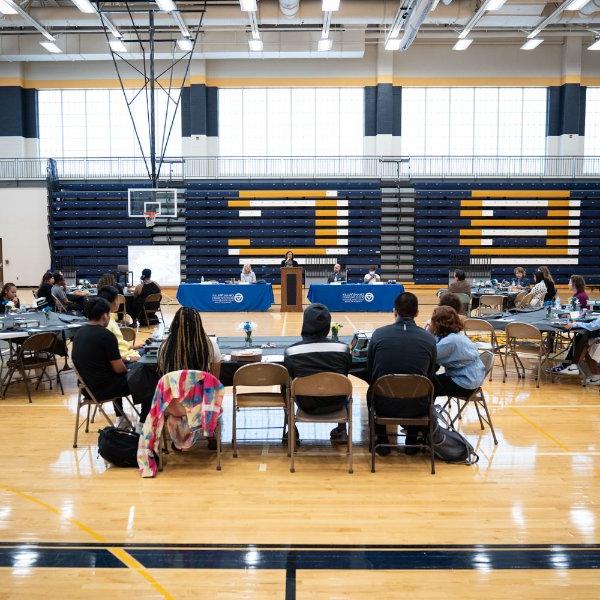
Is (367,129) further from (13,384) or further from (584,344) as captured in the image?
(13,384)

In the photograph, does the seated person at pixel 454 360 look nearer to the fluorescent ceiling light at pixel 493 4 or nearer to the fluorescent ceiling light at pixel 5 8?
the fluorescent ceiling light at pixel 493 4

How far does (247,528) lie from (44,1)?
1717 centimetres

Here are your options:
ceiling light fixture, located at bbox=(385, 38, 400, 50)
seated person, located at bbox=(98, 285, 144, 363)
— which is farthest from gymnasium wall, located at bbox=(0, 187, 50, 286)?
seated person, located at bbox=(98, 285, 144, 363)

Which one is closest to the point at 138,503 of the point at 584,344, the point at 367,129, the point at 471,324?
the point at 471,324

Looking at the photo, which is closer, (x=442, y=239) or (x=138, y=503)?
(x=138, y=503)

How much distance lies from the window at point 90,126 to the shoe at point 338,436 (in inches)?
635

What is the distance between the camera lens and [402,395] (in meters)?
4.98

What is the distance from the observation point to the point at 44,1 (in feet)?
55.4

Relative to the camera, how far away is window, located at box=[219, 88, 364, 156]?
2036cm

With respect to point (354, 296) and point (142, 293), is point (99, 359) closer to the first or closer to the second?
point (142, 293)

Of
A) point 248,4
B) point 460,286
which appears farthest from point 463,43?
point 460,286

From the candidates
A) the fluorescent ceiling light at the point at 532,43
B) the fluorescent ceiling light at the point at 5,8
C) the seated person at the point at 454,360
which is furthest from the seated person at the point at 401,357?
the fluorescent ceiling light at the point at 532,43

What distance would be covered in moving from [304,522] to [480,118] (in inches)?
734

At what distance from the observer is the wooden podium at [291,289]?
1524cm
